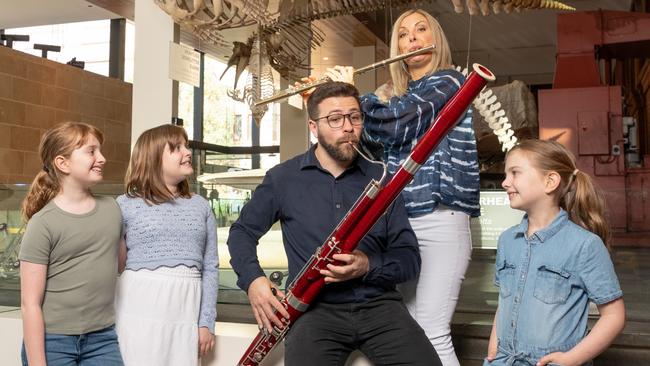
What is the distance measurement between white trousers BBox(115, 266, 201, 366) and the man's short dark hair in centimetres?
73

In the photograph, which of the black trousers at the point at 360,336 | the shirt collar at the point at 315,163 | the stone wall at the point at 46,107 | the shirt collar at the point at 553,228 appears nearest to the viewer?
the shirt collar at the point at 553,228

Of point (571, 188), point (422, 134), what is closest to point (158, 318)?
point (422, 134)

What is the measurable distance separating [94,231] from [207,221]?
412 mm

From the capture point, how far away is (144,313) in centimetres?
236

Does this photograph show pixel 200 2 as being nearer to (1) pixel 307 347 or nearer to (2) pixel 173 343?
(2) pixel 173 343

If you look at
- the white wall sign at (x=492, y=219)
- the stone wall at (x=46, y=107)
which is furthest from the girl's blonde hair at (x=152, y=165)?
the stone wall at (x=46, y=107)

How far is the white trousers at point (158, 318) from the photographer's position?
91.8 inches

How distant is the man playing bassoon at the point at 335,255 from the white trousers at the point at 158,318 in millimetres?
276

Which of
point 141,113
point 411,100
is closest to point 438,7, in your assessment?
point 141,113

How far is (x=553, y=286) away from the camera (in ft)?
6.09

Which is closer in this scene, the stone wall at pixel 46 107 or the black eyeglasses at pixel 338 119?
the black eyeglasses at pixel 338 119

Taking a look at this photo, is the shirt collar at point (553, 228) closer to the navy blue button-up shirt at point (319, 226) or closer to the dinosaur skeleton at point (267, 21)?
the navy blue button-up shirt at point (319, 226)

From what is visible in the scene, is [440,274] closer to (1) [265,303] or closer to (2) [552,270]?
(2) [552,270]

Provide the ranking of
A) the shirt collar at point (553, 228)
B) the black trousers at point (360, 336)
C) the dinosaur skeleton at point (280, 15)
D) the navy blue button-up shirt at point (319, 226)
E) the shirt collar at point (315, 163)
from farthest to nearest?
the dinosaur skeleton at point (280, 15), the shirt collar at point (315, 163), the navy blue button-up shirt at point (319, 226), the black trousers at point (360, 336), the shirt collar at point (553, 228)
